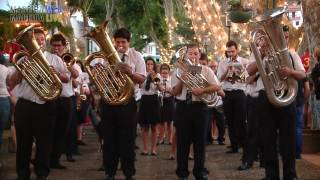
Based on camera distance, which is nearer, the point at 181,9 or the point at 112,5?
the point at 112,5

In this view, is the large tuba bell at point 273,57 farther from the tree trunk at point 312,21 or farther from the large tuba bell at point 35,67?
the tree trunk at point 312,21

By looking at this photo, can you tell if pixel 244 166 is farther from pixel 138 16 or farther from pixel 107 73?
pixel 138 16

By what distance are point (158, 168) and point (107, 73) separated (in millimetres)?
2374

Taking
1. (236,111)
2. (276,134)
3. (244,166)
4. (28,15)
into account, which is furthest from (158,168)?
(28,15)

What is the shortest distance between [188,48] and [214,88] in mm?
720

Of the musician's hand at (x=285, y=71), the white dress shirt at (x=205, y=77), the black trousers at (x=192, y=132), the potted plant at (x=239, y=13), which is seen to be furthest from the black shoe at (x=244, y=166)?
the potted plant at (x=239, y=13)

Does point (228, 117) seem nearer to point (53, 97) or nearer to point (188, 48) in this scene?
point (188, 48)

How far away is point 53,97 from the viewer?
8.04 m

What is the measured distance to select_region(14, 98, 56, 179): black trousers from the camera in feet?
26.6

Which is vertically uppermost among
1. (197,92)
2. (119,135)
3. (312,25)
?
(312,25)

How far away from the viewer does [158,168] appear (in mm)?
9984

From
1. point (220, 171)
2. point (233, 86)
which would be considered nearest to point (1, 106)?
point (220, 171)

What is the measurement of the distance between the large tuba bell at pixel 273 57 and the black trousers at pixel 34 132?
9.67 ft

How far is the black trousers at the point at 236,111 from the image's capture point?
38.0 feet
